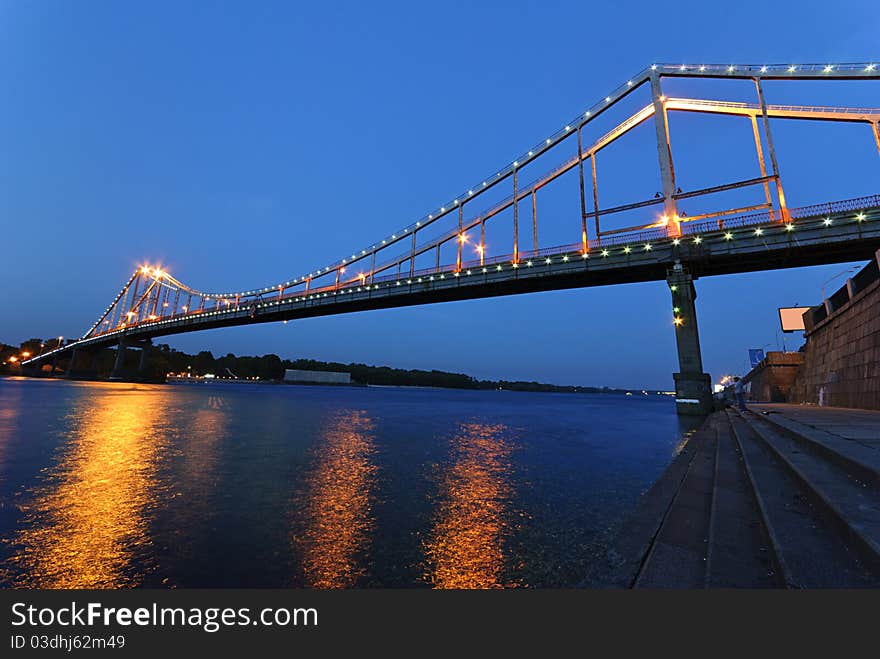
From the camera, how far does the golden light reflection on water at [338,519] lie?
9.13 feet

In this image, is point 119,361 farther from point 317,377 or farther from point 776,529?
point 776,529

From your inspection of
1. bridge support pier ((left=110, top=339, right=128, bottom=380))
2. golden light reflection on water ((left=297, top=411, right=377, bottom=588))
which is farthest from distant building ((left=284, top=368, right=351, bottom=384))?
golden light reflection on water ((left=297, top=411, right=377, bottom=588))

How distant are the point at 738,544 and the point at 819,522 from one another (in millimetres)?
767

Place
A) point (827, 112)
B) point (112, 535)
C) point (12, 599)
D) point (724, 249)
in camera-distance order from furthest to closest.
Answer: point (827, 112) → point (724, 249) → point (112, 535) → point (12, 599)

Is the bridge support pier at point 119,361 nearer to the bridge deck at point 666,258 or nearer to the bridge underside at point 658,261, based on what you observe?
the bridge underside at point 658,261

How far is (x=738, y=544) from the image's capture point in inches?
112

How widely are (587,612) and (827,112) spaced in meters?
42.5

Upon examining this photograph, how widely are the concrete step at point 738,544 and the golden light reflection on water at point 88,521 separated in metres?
3.72

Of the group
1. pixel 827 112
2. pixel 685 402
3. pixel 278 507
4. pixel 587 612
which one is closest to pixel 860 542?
pixel 587 612

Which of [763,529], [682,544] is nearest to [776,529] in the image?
[763,529]

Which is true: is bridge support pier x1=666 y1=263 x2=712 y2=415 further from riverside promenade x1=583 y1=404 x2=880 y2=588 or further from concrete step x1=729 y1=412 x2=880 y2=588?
concrete step x1=729 y1=412 x2=880 y2=588

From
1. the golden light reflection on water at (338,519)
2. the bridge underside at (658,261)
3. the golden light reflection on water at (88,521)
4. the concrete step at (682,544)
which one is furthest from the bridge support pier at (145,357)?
the concrete step at (682,544)

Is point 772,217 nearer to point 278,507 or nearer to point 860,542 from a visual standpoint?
point 860,542

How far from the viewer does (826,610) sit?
181 cm
